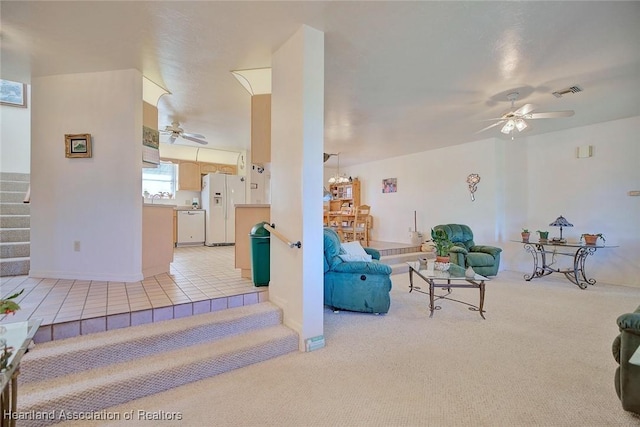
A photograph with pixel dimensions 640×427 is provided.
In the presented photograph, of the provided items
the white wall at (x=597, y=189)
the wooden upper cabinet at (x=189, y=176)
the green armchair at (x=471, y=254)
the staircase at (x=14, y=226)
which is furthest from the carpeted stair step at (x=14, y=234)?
the white wall at (x=597, y=189)

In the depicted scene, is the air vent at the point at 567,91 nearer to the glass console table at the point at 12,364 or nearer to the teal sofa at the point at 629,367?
the teal sofa at the point at 629,367

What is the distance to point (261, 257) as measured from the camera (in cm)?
309

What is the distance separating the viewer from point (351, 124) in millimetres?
4973

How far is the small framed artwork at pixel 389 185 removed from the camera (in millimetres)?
7717

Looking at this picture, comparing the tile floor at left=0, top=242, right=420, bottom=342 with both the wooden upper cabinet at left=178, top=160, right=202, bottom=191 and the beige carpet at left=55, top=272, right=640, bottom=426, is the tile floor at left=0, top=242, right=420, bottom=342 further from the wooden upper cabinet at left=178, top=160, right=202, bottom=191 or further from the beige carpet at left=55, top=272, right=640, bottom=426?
the wooden upper cabinet at left=178, top=160, right=202, bottom=191

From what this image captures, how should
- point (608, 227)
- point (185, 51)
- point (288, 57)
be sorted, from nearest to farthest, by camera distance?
point (288, 57), point (185, 51), point (608, 227)

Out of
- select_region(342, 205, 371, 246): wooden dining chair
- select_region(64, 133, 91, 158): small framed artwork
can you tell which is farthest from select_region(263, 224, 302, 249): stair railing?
select_region(342, 205, 371, 246): wooden dining chair

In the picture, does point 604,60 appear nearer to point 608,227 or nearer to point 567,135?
point 567,135

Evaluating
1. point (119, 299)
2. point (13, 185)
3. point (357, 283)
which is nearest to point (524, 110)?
point (357, 283)

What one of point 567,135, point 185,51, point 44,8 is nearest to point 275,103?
point 185,51

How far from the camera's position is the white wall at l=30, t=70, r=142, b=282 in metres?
3.28

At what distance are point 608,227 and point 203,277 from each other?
6.45 metres

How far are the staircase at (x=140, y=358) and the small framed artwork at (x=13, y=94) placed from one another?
5.51 metres

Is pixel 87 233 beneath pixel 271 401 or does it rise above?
above
